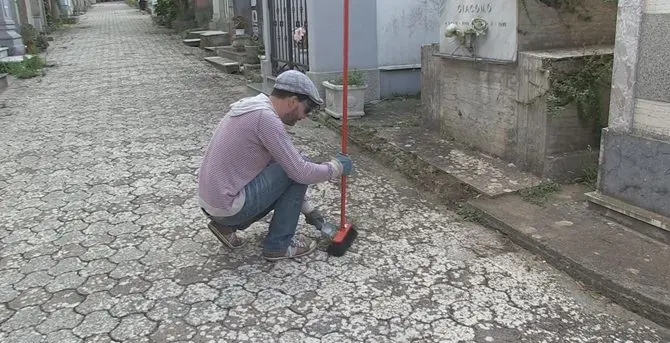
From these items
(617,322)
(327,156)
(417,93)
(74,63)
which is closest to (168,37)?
(74,63)

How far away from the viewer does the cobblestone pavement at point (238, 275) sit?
2.73 metres

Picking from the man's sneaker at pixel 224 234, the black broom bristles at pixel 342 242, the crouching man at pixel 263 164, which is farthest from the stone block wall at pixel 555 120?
the man's sneaker at pixel 224 234

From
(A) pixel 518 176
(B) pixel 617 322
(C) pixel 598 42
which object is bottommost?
(B) pixel 617 322

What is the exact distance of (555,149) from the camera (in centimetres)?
417

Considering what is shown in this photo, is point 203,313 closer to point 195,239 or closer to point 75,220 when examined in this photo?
point 195,239

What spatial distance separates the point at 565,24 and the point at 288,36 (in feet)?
14.3

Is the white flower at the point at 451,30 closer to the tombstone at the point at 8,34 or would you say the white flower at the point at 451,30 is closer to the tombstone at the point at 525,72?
the tombstone at the point at 525,72

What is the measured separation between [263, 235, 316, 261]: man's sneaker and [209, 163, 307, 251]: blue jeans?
0.03 m

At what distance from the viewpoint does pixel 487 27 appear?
4617mm

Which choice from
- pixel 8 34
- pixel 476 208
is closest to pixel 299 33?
pixel 476 208

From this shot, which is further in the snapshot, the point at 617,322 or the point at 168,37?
the point at 168,37

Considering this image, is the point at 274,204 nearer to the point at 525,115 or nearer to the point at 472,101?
the point at 525,115

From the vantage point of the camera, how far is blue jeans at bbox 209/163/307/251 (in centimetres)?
317

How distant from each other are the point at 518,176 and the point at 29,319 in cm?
341
